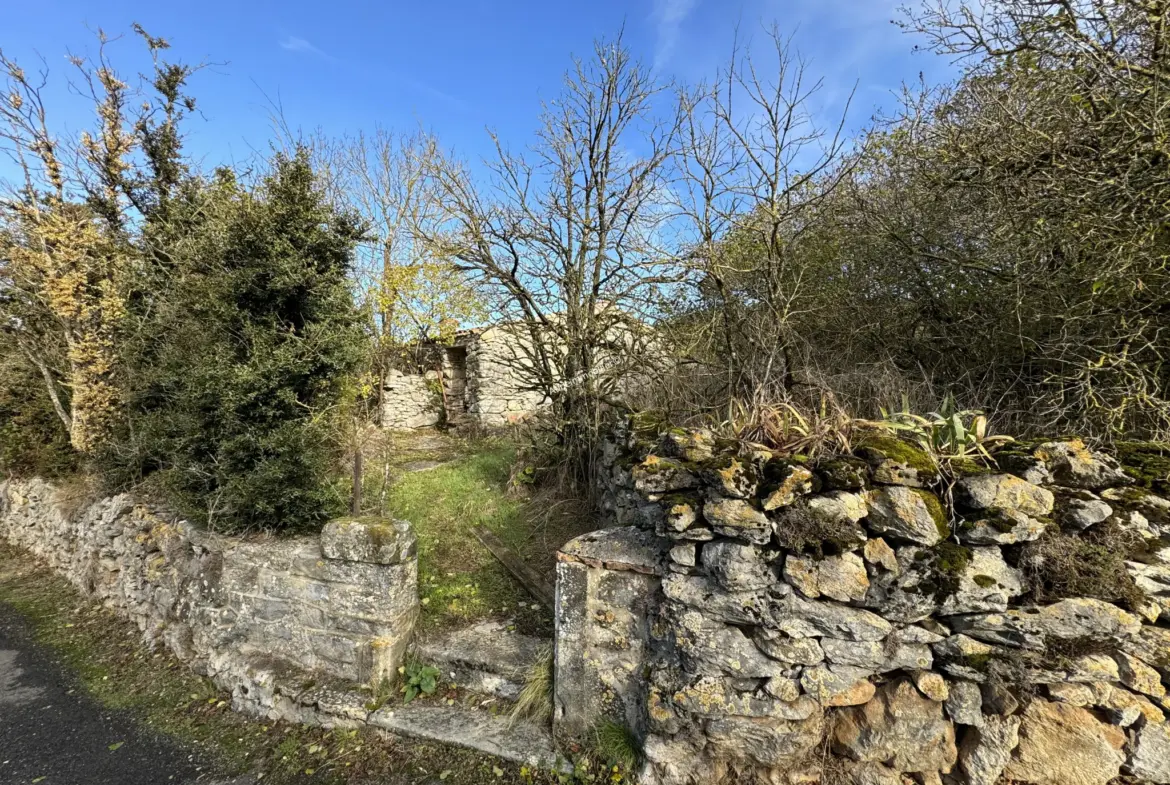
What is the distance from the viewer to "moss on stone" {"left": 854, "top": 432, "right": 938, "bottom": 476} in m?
2.64

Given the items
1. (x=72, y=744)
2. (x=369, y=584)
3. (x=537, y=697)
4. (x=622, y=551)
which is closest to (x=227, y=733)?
(x=72, y=744)

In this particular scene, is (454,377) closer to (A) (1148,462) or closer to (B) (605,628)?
(B) (605,628)

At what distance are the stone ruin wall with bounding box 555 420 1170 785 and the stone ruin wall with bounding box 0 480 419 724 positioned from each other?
221 cm

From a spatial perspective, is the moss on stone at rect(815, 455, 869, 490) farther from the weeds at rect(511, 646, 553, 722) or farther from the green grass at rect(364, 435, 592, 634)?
the green grass at rect(364, 435, 592, 634)

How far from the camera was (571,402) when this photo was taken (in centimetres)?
753

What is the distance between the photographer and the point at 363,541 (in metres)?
3.91

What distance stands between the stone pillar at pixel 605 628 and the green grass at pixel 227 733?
529 mm

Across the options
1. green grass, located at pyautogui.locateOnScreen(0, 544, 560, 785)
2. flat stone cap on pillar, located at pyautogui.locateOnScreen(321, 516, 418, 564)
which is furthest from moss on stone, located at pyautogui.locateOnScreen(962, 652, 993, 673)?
flat stone cap on pillar, located at pyautogui.locateOnScreen(321, 516, 418, 564)

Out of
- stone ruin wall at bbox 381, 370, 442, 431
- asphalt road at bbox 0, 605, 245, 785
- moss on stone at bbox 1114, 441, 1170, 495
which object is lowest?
asphalt road at bbox 0, 605, 245, 785

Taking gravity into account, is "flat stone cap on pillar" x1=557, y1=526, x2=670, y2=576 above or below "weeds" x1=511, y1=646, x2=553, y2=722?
above

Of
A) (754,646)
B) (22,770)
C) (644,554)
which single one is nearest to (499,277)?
(644,554)

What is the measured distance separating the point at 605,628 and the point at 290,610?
2.85 m

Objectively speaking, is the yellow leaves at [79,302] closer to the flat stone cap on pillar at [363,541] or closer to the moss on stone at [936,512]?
the flat stone cap on pillar at [363,541]

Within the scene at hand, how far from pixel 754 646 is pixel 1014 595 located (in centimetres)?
127
